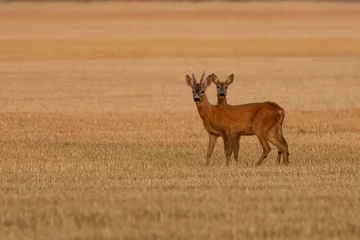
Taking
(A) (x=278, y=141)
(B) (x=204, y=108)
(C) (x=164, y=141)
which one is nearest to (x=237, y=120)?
(B) (x=204, y=108)

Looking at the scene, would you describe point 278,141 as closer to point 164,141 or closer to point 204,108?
point 204,108

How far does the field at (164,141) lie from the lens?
11.2 meters

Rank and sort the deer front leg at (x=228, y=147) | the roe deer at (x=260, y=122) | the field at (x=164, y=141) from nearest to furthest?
the field at (x=164, y=141) → the deer front leg at (x=228, y=147) → the roe deer at (x=260, y=122)

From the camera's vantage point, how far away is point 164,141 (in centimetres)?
2067

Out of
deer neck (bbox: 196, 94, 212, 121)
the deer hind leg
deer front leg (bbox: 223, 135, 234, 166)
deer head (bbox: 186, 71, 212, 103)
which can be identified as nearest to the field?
deer front leg (bbox: 223, 135, 234, 166)

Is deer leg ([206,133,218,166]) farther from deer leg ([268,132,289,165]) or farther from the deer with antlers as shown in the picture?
deer leg ([268,132,289,165])

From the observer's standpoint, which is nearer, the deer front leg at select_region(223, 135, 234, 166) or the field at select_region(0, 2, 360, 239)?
the field at select_region(0, 2, 360, 239)

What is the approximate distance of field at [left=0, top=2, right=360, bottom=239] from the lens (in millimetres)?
11157

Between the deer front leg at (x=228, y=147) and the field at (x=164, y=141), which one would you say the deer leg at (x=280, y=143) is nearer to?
the field at (x=164, y=141)

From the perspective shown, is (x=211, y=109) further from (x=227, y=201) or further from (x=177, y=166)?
(x=227, y=201)

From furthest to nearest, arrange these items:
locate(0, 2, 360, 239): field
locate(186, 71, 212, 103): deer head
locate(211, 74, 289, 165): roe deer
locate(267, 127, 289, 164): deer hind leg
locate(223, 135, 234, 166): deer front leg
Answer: locate(267, 127, 289, 164): deer hind leg, locate(211, 74, 289, 165): roe deer, locate(186, 71, 212, 103): deer head, locate(223, 135, 234, 166): deer front leg, locate(0, 2, 360, 239): field

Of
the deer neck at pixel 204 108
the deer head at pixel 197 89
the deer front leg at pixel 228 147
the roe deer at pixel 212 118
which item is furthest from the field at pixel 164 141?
the deer head at pixel 197 89

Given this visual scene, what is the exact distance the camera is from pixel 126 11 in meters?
93.1

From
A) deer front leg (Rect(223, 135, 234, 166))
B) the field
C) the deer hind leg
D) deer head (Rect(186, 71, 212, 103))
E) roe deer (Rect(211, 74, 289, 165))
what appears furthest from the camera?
the deer hind leg
